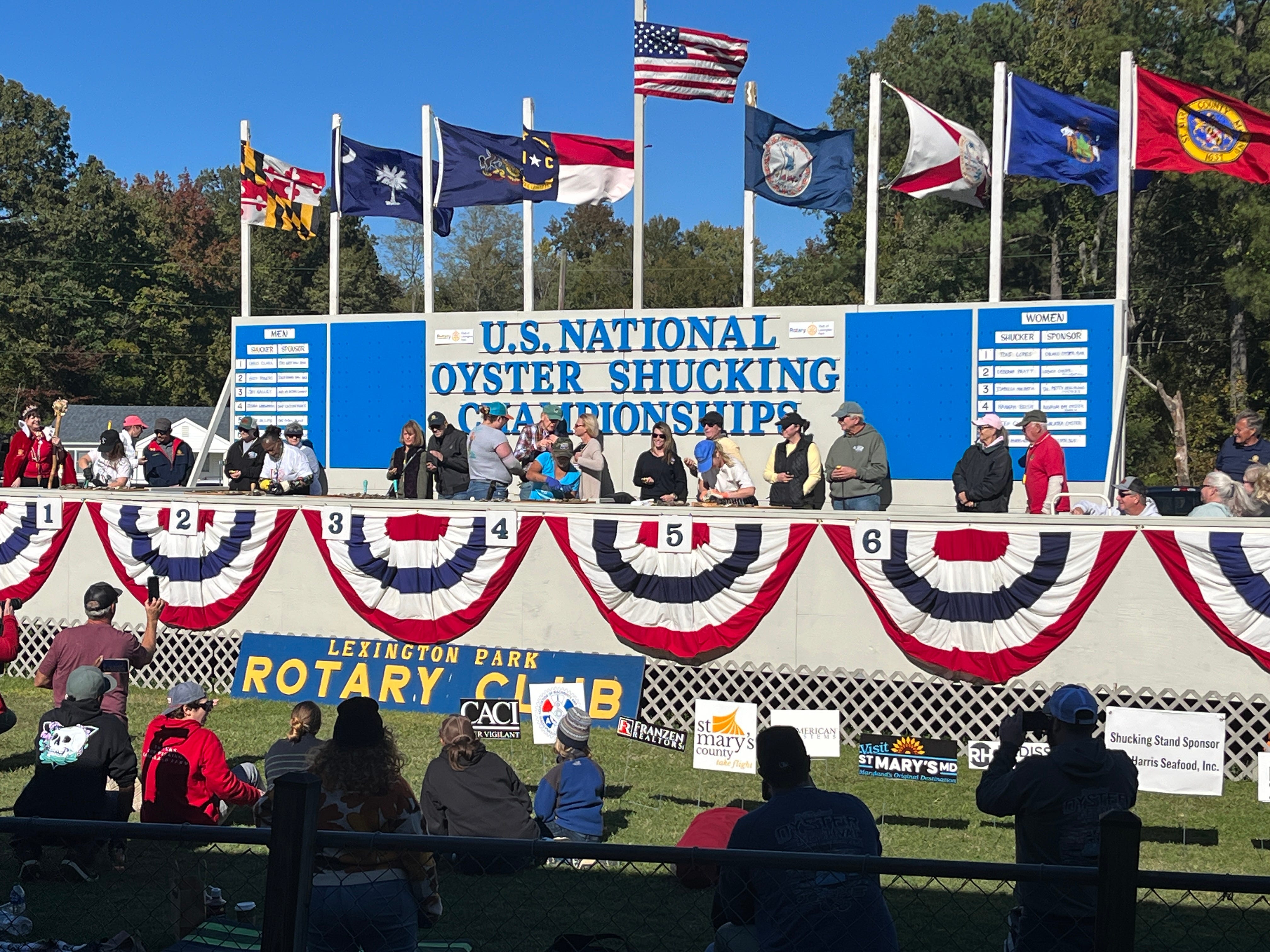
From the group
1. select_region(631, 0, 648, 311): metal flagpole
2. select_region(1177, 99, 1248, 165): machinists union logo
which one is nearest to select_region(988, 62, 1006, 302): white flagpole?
select_region(1177, 99, 1248, 165): machinists union logo

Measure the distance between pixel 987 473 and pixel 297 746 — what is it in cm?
741

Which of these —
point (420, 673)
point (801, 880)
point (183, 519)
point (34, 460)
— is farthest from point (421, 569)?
point (801, 880)

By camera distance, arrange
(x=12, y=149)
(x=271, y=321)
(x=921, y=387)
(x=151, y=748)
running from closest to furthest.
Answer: (x=151, y=748), (x=921, y=387), (x=271, y=321), (x=12, y=149)

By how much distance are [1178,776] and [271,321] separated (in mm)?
15526

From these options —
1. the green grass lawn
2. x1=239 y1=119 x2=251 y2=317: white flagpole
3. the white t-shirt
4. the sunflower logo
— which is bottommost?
the green grass lawn

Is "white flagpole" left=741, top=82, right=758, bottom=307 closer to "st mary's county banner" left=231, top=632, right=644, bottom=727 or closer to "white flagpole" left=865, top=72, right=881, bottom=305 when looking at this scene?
"white flagpole" left=865, top=72, right=881, bottom=305

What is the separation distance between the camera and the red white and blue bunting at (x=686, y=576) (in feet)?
42.4

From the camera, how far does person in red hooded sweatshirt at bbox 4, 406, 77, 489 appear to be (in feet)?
56.0

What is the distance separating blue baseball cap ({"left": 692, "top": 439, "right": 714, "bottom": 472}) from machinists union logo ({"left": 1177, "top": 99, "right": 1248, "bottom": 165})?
23.9 ft

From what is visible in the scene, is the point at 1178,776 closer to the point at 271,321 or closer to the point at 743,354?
the point at 743,354

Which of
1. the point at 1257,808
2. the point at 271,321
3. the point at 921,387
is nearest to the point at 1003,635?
the point at 1257,808

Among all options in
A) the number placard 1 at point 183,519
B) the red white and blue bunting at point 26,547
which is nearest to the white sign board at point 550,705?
the number placard 1 at point 183,519

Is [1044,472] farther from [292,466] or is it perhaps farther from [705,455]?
[292,466]

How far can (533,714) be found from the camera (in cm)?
1139
